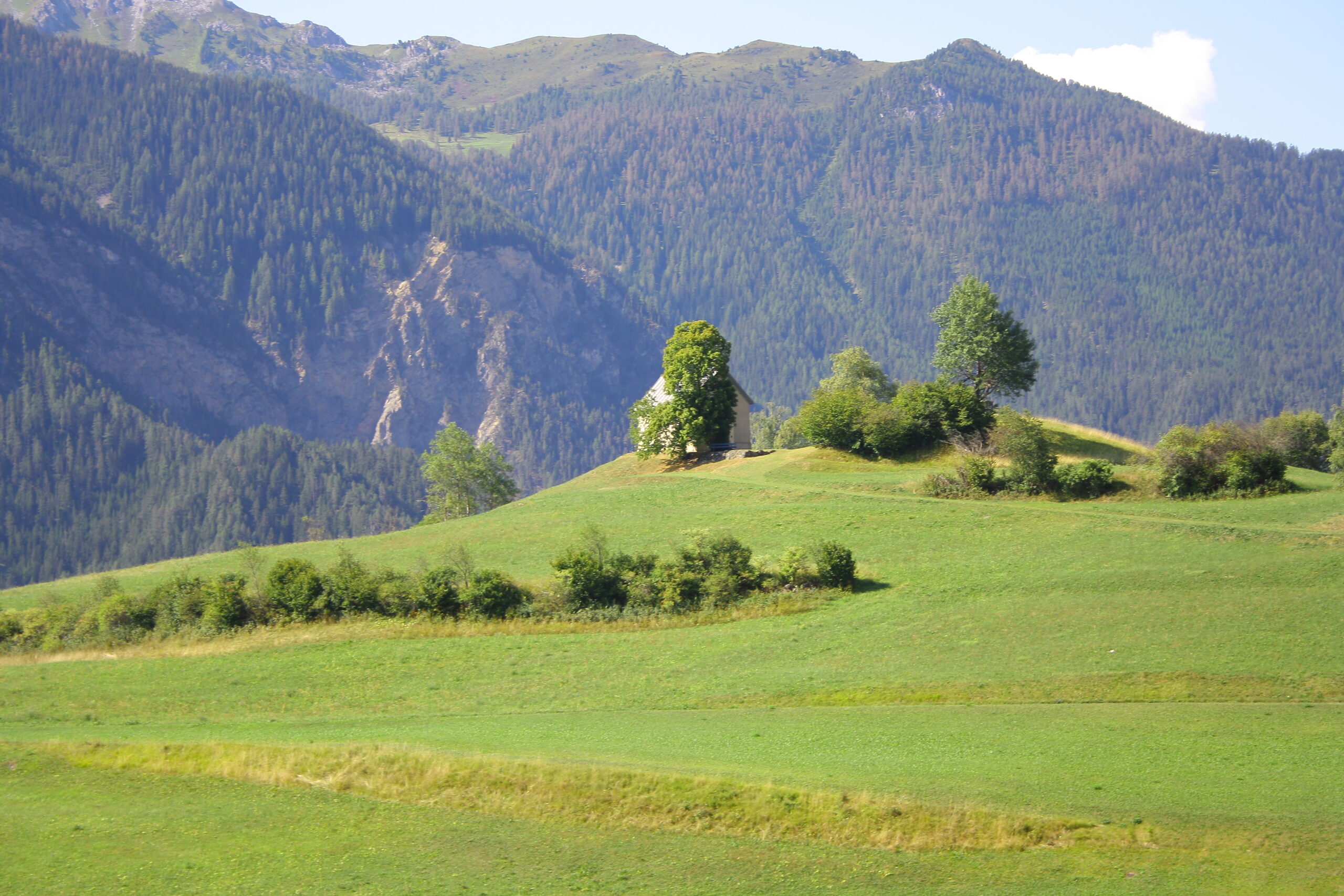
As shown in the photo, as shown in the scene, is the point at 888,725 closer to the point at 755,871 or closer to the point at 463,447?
the point at 755,871

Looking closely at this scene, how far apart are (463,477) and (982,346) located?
5402cm

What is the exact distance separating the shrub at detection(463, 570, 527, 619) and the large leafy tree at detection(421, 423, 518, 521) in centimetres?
5882

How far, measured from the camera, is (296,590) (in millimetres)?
52750

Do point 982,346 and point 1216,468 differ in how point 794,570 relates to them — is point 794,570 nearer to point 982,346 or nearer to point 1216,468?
point 1216,468

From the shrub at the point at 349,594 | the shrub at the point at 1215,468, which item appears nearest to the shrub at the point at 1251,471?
the shrub at the point at 1215,468

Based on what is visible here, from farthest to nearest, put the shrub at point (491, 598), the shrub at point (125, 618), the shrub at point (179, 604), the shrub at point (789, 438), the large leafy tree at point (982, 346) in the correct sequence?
the shrub at point (789, 438) → the large leafy tree at point (982, 346) → the shrub at point (179, 604) → the shrub at point (125, 618) → the shrub at point (491, 598)

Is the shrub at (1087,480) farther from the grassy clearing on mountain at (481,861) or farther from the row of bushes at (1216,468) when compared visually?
the grassy clearing on mountain at (481,861)

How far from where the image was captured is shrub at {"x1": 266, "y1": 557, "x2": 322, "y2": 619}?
52312 mm

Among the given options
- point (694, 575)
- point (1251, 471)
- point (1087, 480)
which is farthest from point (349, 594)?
point (1251, 471)

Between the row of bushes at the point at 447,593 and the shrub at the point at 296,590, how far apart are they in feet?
0.16

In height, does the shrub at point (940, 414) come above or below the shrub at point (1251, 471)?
above

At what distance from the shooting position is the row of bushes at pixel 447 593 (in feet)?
169

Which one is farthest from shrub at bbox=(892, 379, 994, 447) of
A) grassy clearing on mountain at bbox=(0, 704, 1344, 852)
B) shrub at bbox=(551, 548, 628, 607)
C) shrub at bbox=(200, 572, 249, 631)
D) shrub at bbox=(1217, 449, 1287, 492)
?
shrub at bbox=(200, 572, 249, 631)

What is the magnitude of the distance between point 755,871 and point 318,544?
196 feet
